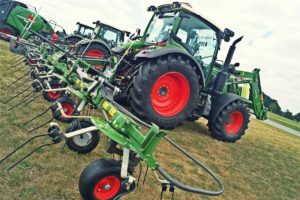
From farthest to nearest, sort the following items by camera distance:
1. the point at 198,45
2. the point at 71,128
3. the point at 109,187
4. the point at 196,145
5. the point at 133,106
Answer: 1. the point at 198,45
2. the point at 196,145
3. the point at 133,106
4. the point at 71,128
5. the point at 109,187

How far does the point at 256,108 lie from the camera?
359 inches

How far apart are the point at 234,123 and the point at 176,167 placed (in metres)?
3.42

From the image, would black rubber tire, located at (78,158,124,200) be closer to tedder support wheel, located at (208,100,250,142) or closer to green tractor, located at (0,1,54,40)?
tedder support wheel, located at (208,100,250,142)

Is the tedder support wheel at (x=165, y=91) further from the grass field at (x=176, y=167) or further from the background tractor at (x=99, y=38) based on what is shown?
the background tractor at (x=99, y=38)

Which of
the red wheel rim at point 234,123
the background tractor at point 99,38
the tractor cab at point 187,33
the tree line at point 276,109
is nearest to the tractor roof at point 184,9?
the tractor cab at point 187,33

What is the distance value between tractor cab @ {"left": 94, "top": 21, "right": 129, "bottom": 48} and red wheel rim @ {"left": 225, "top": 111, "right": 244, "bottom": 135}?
9571mm

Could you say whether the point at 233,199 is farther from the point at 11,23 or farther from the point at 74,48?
the point at 11,23

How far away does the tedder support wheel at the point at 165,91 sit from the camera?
578cm

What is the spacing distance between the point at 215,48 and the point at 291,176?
3235 mm

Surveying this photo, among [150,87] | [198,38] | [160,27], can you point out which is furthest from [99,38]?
[150,87]

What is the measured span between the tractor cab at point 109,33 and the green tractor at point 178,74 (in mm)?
7984

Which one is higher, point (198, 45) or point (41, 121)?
point (198, 45)

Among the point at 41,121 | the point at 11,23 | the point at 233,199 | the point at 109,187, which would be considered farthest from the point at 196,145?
the point at 11,23

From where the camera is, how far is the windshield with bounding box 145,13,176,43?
6.96 metres
